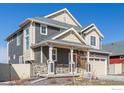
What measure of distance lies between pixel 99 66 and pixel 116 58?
23.7 ft

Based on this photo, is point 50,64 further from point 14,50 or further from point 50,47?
point 14,50

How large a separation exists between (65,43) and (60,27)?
2.43 meters

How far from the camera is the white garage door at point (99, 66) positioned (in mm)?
20778

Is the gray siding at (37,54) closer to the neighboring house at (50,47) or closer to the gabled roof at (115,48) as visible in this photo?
the neighboring house at (50,47)

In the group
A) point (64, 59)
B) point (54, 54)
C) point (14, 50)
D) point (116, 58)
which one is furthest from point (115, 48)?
point (14, 50)

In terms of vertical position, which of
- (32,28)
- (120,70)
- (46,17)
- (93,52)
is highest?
(46,17)

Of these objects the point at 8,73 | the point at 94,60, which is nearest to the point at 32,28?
the point at 8,73

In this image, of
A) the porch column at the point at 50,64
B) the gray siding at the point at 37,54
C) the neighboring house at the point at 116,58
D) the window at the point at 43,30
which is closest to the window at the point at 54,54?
the porch column at the point at 50,64

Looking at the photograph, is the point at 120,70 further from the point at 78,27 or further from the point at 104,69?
the point at 78,27

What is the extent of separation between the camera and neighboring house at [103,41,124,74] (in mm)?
26502

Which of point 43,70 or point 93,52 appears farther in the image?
point 93,52

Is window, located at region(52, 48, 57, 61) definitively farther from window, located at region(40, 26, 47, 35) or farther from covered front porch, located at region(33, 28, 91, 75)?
window, located at region(40, 26, 47, 35)

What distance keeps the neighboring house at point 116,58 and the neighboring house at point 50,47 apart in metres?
5.89

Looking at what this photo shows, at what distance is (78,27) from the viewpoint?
22.3m
